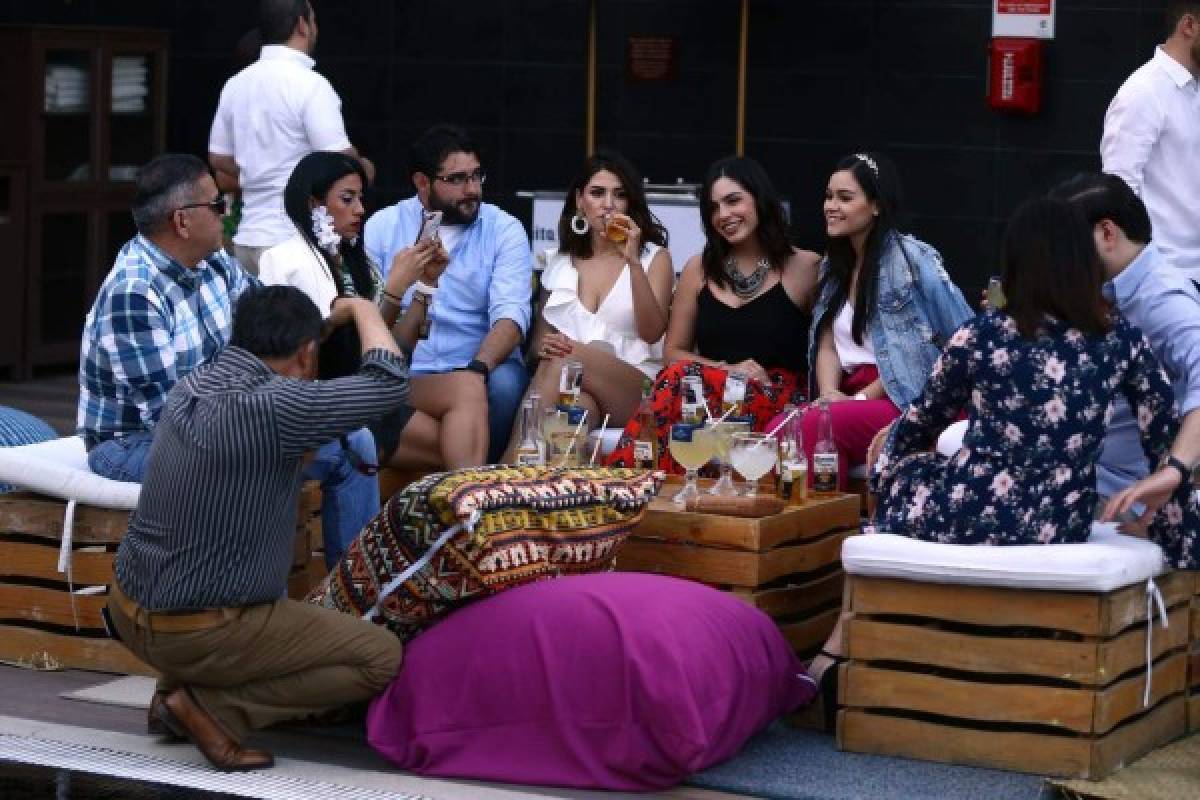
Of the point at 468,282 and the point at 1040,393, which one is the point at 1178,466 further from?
the point at 468,282

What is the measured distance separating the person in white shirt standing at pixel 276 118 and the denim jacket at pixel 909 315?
8.46 feet

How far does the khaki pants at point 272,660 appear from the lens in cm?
521

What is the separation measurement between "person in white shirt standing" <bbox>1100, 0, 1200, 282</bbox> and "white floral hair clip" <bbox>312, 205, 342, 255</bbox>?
2.44 metres

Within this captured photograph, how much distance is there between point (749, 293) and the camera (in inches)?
287

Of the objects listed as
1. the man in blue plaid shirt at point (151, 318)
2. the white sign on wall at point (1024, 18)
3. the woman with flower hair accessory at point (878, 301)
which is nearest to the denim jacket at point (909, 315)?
the woman with flower hair accessory at point (878, 301)

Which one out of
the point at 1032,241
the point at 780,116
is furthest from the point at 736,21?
the point at 1032,241

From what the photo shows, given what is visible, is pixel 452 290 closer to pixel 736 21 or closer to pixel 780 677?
pixel 780 677

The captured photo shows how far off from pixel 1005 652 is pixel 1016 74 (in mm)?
5547

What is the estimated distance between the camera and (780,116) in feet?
36.2

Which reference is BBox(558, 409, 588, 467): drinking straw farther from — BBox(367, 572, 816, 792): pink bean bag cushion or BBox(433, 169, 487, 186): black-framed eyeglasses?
BBox(433, 169, 487, 186): black-framed eyeglasses

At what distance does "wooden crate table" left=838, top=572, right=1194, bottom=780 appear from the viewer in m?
5.25

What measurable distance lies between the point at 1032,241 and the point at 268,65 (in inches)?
164

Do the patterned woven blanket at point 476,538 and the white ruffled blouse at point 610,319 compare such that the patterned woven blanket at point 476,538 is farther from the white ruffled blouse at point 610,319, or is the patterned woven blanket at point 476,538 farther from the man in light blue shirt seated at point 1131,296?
the white ruffled blouse at point 610,319

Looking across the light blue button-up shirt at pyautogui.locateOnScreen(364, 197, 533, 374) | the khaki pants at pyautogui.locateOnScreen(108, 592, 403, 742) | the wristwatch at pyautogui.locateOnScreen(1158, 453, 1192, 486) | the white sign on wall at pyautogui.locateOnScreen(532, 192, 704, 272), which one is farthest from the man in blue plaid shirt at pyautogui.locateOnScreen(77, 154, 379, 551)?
the white sign on wall at pyautogui.locateOnScreen(532, 192, 704, 272)
